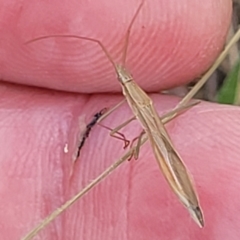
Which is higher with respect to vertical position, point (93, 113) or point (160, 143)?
point (93, 113)

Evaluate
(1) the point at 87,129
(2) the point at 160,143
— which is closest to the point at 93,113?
(1) the point at 87,129

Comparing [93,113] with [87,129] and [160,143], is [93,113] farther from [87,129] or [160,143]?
[160,143]

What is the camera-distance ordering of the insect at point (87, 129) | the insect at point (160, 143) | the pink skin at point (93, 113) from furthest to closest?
the insect at point (87, 129) < the pink skin at point (93, 113) < the insect at point (160, 143)

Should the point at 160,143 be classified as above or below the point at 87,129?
below

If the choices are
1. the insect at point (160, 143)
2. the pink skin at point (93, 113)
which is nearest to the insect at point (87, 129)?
the pink skin at point (93, 113)

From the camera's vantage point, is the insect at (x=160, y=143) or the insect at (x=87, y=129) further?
the insect at (x=87, y=129)

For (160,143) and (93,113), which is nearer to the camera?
(160,143)

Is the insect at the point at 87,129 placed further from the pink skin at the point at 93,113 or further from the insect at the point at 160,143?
the insect at the point at 160,143
